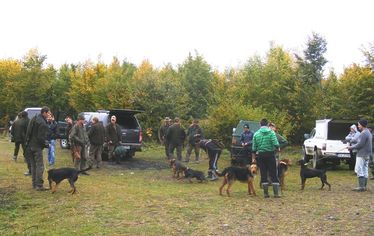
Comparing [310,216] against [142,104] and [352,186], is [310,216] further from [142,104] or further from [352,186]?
[142,104]

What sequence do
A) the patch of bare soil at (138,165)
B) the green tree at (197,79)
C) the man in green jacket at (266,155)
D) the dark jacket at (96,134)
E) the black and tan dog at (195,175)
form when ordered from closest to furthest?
the man in green jacket at (266,155) < the black and tan dog at (195,175) < the dark jacket at (96,134) < the patch of bare soil at (138,165) < the green tree at (197,79)

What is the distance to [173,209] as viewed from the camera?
8789mm

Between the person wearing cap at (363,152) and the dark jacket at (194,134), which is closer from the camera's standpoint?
the person wearing cap at (363,152)

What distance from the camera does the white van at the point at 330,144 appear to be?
16.4 meters

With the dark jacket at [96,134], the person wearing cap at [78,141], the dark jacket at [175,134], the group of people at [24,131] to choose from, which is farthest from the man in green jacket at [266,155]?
the dark jacket at [175,134]

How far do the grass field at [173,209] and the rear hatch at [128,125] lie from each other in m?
4.13

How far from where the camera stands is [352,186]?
12.5 m

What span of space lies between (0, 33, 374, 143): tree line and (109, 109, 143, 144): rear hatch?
4217mm

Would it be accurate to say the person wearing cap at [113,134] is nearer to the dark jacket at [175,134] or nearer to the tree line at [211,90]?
the dark jacket at [175,134]

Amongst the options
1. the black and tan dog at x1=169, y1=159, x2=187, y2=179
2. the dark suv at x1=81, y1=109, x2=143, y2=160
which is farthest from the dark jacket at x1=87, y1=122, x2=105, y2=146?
the black and tan dog at x1=169, y1=159, x2=187, y2=179

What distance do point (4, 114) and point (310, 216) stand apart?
1352 inches

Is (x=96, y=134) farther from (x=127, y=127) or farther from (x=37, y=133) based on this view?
(x=37, y=133)

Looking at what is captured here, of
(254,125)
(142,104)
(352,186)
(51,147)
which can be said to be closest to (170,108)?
(142,104)

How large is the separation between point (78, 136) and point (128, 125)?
4.70 meters
